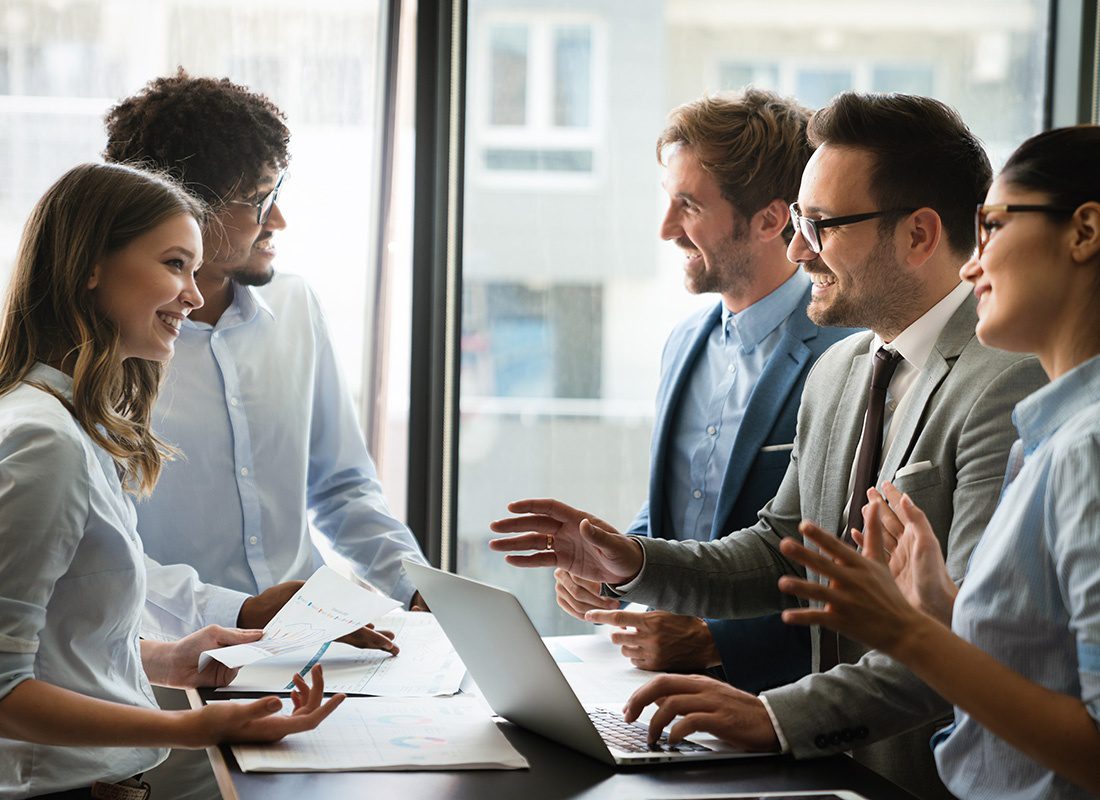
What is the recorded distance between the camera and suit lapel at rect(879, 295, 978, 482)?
187 centimetres

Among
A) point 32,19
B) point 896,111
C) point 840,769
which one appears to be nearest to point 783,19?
point 896,111

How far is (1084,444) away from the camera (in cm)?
128

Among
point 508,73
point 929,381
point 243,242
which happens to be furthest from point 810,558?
point 508,73

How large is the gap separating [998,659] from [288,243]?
2.41 meters

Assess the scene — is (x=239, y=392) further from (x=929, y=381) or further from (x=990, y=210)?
(x=990, y=210)

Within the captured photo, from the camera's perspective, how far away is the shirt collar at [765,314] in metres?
2.65

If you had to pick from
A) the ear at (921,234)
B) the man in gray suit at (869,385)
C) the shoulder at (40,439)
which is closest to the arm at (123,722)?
the shoulder at (40,439)

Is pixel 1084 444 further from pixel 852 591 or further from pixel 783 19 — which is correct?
pixel 783 19

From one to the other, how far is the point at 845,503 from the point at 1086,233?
2.55 ft

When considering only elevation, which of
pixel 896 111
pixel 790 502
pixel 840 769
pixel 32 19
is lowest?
pixel 840 769

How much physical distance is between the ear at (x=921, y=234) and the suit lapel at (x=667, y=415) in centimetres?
76

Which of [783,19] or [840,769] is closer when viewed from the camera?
[840,769]

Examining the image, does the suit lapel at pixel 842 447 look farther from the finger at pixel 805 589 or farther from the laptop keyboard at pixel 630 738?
the finger at pixel 805 589

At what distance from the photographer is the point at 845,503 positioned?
204 centimetres
